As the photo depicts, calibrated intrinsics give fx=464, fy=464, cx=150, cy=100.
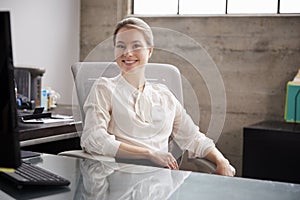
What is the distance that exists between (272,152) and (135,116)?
121 centimetres

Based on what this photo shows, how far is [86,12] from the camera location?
387 centimetres

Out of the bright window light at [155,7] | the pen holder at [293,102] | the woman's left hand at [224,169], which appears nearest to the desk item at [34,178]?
the woman's left hand at [224,169]

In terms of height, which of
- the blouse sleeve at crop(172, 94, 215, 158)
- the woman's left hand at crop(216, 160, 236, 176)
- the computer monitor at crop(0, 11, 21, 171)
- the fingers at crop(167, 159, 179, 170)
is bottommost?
the woman's left hand at crop(216, 160, 236, 176)

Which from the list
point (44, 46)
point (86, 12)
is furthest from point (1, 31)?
point (86, 12)

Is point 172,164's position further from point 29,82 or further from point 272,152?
point 29,82

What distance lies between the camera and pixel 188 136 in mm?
2078

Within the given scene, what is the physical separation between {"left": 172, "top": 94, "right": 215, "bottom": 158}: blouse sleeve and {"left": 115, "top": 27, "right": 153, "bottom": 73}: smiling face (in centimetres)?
26

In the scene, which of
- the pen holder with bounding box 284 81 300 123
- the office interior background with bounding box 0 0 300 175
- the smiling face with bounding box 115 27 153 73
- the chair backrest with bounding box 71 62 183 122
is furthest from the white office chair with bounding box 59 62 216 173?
the pen holder with bounding box 284 81 300 123

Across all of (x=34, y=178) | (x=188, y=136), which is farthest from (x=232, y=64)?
(x=34, y=178)

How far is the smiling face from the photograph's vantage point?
79.1 inches

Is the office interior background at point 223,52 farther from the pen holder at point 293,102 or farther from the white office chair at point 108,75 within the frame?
the white office chair at point 108,75

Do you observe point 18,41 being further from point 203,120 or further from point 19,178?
point 19,178

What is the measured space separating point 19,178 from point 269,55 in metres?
2.47

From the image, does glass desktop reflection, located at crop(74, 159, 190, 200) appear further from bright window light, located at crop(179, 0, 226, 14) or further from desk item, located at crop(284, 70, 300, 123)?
bright window light, located at crop(179, 0, 226, 14)
